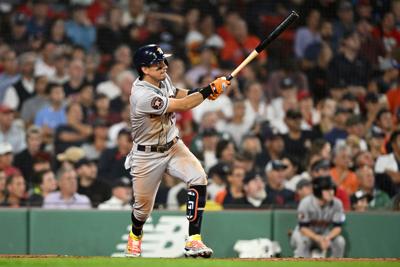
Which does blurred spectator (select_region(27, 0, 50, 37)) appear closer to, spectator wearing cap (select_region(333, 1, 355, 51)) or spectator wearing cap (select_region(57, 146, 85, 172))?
spectator wearing cap (select_region(57, 146, 85, 172))

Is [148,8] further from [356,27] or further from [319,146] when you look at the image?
[319,146]

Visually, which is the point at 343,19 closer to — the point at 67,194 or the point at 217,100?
the point at 217,100

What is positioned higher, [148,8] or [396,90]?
[148,8]

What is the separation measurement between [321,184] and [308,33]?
4207 millimetres

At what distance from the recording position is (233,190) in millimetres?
11469

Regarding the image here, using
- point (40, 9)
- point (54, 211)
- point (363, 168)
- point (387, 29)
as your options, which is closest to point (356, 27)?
point (387, 29)

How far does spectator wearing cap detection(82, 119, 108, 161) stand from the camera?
12602 mm

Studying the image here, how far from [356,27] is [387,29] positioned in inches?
16.2

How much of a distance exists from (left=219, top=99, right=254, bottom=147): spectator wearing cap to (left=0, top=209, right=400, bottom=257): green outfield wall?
203 centimetres

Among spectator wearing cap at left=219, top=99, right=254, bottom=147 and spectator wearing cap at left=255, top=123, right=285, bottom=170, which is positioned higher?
spectator wearing cap at left=219, top=99, right=254, bottom=147

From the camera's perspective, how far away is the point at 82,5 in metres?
14.6

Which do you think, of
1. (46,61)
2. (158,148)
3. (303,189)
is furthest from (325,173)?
(46,61)

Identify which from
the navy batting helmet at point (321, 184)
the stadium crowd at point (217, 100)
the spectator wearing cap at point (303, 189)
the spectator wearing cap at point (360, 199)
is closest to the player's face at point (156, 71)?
the navy batting helmet at point (321, 184)

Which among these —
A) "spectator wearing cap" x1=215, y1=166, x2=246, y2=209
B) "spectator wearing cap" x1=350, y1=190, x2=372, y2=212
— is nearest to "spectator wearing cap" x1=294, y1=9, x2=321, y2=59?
"spectator wearing cap" x1=350, y1=190, x2=372, y2=212
